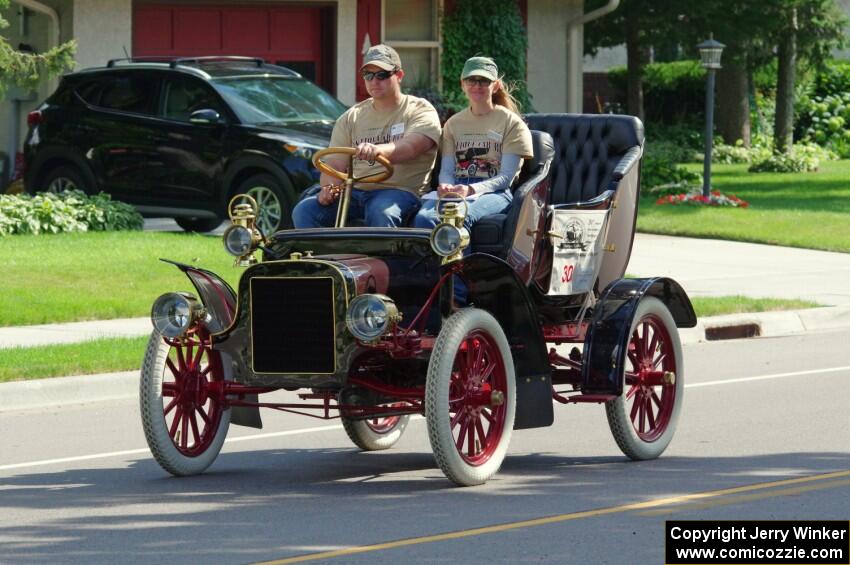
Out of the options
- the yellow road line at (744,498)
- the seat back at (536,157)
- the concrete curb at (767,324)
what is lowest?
the yellow road line at (744,498)

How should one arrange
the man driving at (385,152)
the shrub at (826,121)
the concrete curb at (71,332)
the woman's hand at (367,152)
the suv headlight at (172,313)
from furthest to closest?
the shrub at (826,121)
the concrete curb at (71,332)
the man driving at (385,152)
the woman's hand at (367,152)
the suv headlight at (172,313)

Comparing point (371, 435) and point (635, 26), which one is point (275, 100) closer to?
point (371, 435)

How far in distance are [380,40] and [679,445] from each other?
1793 centimetres

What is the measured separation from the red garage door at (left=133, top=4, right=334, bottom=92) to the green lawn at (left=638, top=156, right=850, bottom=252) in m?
5.42

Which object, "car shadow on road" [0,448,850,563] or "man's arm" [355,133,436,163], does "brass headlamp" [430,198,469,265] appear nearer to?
"man's arm" [355,133,436,163]

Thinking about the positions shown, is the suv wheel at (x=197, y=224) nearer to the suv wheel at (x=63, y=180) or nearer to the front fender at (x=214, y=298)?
the suv wheel at (x=63, y=180)

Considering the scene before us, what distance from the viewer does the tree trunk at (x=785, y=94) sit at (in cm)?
3653

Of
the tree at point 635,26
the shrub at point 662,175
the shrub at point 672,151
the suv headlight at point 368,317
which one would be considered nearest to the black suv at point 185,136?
the shrub at point 662,175

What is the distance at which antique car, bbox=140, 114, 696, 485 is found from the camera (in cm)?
824

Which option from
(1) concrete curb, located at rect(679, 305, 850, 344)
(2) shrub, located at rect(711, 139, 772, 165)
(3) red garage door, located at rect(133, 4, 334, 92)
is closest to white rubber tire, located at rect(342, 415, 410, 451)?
(1) concrete curb, located at rect(679, 305, 850, 344)

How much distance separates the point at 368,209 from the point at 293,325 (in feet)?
3.59

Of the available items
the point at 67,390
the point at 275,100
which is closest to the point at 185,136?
the point at 275,100

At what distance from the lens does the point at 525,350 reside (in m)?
8.88

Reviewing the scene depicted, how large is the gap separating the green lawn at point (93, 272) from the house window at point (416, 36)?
8559 mm
